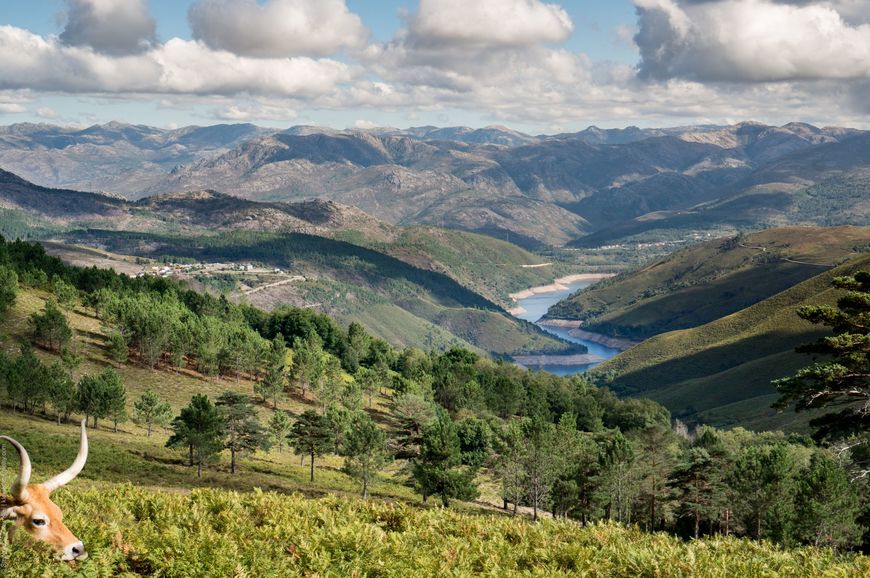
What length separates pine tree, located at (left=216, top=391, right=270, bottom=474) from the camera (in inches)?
3354

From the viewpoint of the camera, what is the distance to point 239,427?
86125mm

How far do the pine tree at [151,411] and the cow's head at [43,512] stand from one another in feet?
319

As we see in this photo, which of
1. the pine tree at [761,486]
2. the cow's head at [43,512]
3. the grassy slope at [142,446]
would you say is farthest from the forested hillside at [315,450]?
the cow's head at [43,512]

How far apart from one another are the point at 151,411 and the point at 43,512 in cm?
9829

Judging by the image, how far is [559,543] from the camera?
2284 centimetres

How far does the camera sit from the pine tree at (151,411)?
4102 inches

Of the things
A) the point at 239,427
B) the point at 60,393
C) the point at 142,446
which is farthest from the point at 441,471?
the point at 60,393

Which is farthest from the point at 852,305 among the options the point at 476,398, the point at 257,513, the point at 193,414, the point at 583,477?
the point at 476,398

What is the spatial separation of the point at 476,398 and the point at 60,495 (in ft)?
492

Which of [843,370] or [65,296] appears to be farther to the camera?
[65,296]

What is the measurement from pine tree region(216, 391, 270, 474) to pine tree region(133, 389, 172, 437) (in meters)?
22.5

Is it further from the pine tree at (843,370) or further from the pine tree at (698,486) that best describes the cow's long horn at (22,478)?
the pine tree at (698,486)

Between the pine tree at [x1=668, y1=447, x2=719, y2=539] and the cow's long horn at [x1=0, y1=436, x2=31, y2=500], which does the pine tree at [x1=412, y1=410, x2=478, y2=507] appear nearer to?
the pine tree at [x1=668, y1=447, x2=719, y2=539]

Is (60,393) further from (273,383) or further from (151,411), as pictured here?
(273,383)
